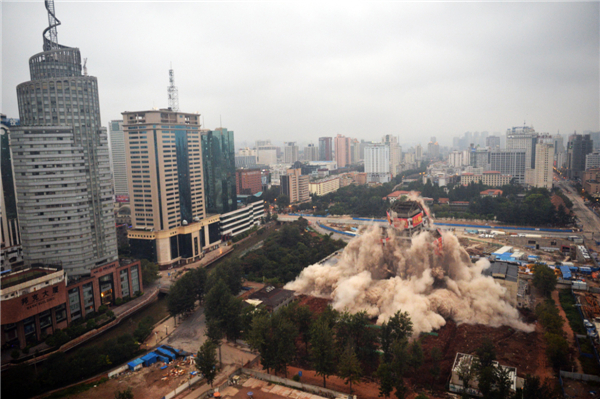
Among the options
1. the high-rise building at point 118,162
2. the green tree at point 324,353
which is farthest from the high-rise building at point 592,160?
the high-rise building at point 118,162

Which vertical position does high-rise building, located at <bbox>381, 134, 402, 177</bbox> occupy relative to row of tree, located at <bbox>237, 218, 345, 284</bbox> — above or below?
above

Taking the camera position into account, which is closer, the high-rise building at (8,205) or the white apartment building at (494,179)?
the high-rise building at (8,205)

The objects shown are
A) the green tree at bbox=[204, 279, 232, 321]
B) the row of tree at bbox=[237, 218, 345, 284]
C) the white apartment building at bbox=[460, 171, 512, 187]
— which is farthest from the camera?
the white apartment building at bbox=[460, 171, 512, 187]

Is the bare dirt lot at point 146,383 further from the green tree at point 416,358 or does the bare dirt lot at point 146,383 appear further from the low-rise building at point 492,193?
the low-rise building at point 492,193

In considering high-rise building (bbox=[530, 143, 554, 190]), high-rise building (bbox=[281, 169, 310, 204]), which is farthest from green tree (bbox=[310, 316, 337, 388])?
high-rise building (bbox=[530, 143, 554, 190])

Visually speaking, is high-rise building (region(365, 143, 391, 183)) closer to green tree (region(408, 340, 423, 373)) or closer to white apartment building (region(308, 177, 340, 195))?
white apartment building (region(308, 177, 340, 195))
